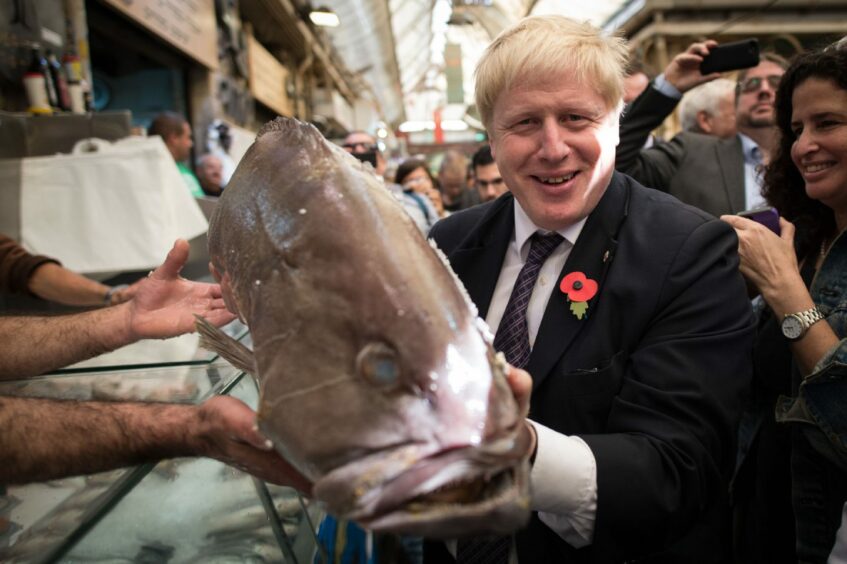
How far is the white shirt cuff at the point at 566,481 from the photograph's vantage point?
43.0 inches

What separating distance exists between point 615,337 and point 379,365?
787 millimetres

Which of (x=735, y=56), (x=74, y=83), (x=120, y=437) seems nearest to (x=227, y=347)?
(x=120, y=437)

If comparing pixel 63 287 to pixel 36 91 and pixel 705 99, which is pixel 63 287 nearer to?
pixel 36 91

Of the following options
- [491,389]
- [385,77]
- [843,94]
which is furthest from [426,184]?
[385,77]

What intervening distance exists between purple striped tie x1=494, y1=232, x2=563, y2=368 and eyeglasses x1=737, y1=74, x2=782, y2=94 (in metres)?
2.32

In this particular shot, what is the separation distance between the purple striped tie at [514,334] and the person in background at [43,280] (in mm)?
1937

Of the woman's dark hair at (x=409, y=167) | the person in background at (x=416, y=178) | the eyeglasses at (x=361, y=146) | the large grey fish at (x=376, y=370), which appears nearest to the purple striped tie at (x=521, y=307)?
the large grey fish at (x=376, y=370)

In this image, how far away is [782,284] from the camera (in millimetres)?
1758

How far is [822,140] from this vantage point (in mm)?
1851

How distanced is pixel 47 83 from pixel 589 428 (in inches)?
152

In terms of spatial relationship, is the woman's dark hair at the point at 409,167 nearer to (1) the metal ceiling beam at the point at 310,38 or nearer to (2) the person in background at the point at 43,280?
(2) the person in background at the point at 43,280

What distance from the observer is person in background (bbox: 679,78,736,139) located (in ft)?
12.4

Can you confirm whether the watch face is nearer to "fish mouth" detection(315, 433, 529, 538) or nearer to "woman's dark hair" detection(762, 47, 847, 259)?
"woman's dark hair" detection(762, 47, 847, 259)

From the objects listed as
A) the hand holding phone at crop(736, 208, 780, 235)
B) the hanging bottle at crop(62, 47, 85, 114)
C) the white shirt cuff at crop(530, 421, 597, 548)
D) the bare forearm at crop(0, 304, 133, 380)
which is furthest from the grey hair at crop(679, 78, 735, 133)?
the hanging bottle at crop(62, 47, 85, 114)
